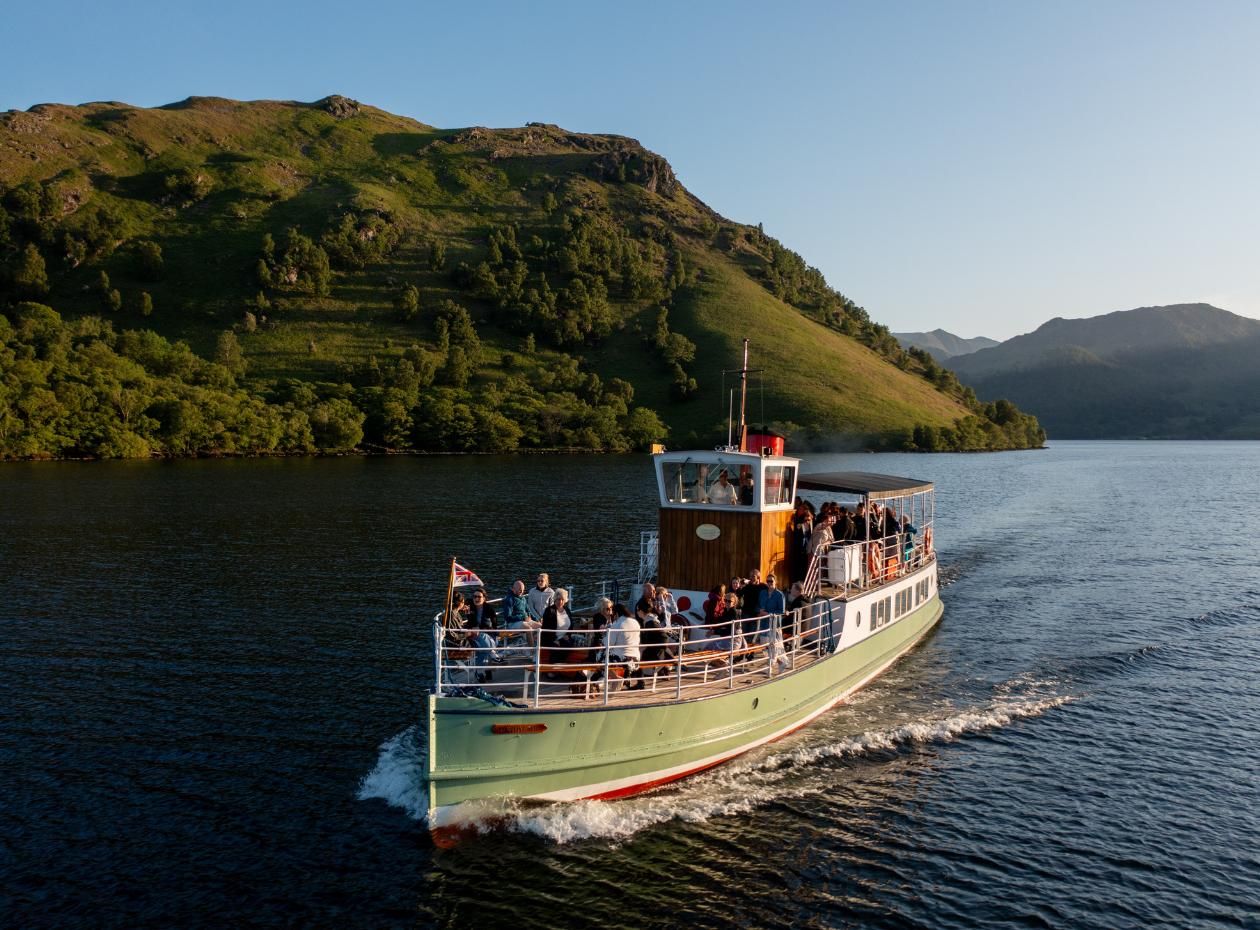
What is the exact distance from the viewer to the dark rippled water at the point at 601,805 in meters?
15.5

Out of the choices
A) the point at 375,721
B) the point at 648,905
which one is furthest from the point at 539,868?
the point at 375,721

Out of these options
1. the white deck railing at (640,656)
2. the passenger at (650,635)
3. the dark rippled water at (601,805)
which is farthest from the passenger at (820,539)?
the passenger at (650,635)

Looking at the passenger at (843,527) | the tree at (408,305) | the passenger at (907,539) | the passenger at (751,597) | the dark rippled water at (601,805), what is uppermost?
the tree at (408,305)

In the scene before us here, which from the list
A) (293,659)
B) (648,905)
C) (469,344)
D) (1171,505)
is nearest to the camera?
(648,905)

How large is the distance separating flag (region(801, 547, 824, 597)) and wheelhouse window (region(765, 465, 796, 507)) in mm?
1795

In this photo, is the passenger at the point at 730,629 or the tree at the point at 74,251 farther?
the tree at the point at 74,251

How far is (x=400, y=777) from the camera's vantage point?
20.0 m

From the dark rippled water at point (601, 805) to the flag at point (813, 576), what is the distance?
12.2ft

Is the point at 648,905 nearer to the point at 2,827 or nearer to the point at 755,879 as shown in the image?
the point at 755,879

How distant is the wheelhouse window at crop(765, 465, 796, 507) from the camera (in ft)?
79.4

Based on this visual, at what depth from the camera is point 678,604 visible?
80.3ft

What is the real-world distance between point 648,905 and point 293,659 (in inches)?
721

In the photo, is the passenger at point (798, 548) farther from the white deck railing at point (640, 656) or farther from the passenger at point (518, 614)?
the passenger at point (518, 614)

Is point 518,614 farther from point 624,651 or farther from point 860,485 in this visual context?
point 860,485
